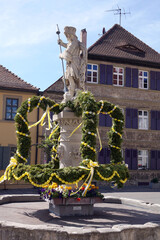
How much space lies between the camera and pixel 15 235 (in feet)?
19.7

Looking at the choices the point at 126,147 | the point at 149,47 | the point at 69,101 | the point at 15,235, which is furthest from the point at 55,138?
the point at 149,47

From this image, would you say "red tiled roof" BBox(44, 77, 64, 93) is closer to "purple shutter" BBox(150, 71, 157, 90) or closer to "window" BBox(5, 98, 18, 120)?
"window" BBox(5, 98, 18, 120)

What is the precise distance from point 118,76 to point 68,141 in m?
17.2

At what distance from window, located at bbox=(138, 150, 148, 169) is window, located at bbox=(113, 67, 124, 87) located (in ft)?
17.8

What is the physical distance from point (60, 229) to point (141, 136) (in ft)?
68.2

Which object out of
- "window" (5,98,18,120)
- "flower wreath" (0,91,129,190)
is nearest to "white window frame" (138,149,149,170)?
"window" (5,98,18,120)

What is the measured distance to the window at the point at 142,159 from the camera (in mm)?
25859

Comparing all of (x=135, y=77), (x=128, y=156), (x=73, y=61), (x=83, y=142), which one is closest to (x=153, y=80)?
(x=135, y=77)

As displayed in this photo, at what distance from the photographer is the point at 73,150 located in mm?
9734

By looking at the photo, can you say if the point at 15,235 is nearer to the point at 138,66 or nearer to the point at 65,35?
the point at 65,35

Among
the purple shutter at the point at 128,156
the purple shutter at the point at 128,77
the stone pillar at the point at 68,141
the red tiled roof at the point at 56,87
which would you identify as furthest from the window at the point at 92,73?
the stone pillar at the point at 68,141

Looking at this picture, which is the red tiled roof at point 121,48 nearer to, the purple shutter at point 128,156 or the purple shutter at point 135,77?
the purple shutter at point 135,77

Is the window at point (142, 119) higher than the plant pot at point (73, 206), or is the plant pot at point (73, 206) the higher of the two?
the window at point (142, 119)

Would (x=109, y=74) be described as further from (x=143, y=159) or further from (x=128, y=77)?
(x=143, y=159)
